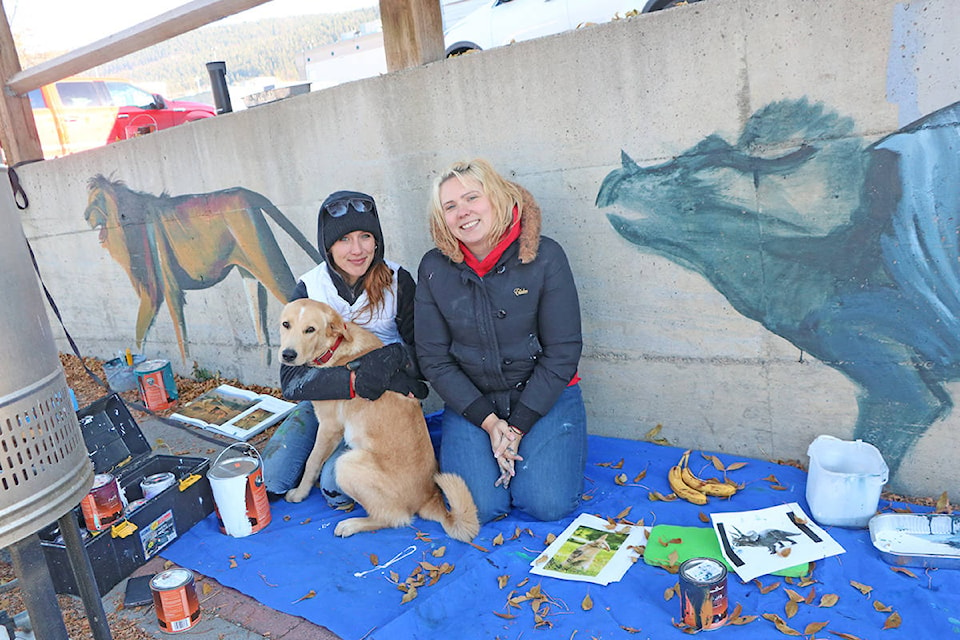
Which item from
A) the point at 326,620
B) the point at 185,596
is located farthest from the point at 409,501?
the point at 185,596

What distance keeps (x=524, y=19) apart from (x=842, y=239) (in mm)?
5017

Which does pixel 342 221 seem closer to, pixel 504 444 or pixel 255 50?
pixel 504 444

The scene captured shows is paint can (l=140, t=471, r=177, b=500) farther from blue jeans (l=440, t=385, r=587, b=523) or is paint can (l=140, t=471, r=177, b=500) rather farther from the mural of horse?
the mural of horse

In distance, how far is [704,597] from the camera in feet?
7.01

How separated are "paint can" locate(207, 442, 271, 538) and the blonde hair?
1427mm

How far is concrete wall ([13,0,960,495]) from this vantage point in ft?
8.55

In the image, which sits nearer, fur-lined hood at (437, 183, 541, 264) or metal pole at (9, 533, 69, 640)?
metal pole at (9, 533, 69, 640)

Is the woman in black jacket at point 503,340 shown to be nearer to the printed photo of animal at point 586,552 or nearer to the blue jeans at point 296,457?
the printed photo of animal at point 586,552

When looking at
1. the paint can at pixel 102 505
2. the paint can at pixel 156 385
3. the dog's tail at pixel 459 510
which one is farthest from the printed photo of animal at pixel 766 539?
the paint can at pixel 156 385

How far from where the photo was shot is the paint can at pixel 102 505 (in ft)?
9.34

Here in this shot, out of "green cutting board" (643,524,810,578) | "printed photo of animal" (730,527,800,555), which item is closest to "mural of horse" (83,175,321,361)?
"green cutting board" (643,524,810,578)

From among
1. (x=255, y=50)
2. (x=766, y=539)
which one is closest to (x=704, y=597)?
(x=766, y=539)

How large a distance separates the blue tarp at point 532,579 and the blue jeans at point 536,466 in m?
0.09

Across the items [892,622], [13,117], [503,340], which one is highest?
[13,117]
